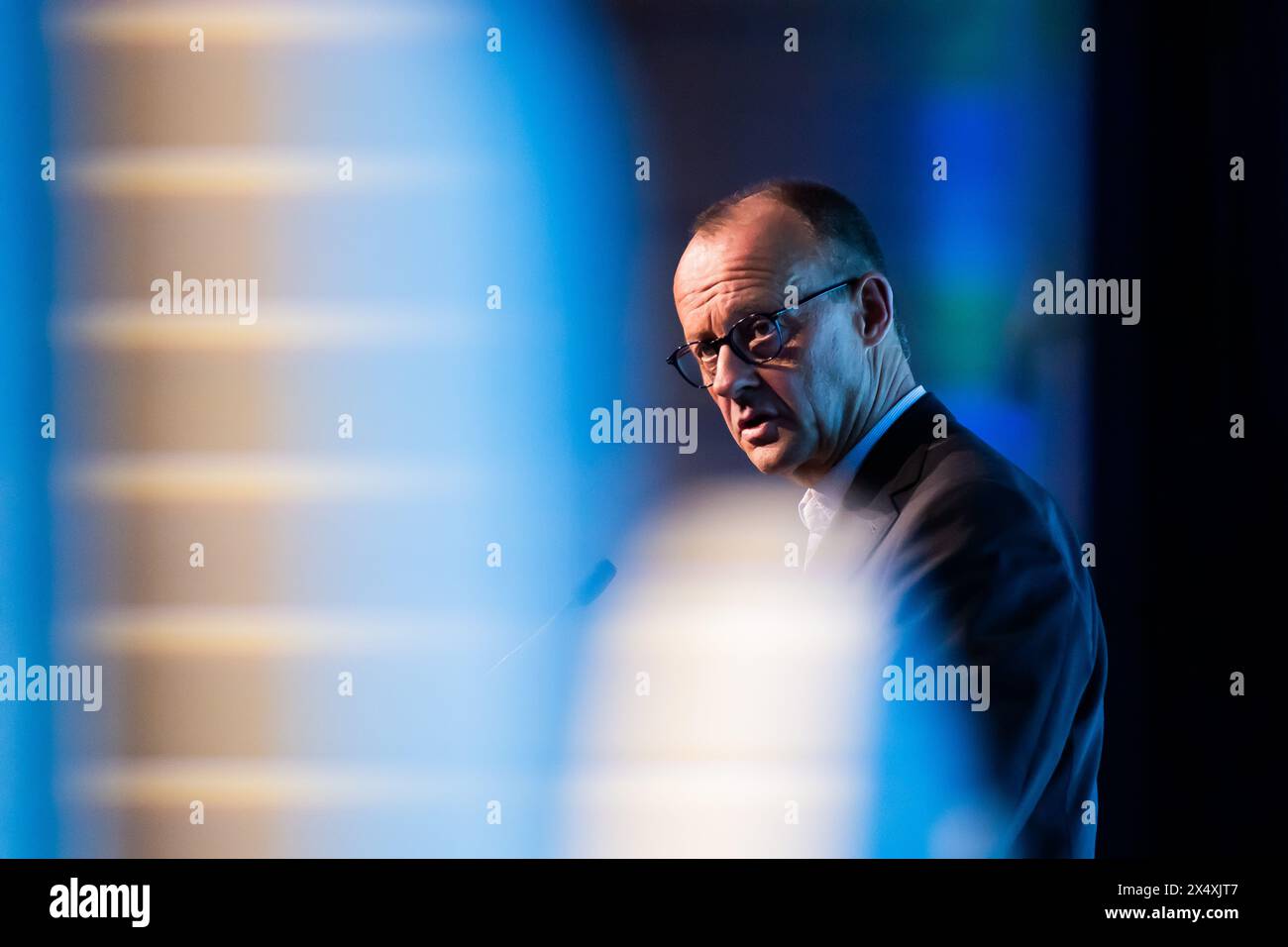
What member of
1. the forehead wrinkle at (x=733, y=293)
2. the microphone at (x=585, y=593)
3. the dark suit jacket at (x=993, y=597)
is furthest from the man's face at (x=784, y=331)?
the microphone at (x=585, y=593)

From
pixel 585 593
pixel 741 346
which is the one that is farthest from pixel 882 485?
pixel 585 593

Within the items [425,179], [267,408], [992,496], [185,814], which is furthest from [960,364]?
[185,814]

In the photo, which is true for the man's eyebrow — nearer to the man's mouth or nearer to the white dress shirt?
the man's mouth

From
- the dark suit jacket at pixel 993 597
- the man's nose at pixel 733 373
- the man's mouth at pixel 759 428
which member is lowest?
the dark suit jacket at pixel 993 597

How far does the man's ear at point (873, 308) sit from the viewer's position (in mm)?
1810

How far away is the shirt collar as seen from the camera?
1.79 m

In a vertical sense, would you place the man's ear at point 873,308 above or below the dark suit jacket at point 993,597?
above

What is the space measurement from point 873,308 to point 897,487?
31 cm

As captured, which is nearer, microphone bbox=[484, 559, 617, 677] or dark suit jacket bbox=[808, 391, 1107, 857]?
dark suit jacket bbox=[808, 391, 1107, 857]

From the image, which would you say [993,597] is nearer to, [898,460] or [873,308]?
[898,460]

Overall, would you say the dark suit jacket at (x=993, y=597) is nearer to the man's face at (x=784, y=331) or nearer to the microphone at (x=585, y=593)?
the man's face at (x=784, y=331)

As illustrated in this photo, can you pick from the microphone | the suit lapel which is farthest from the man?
the microphone

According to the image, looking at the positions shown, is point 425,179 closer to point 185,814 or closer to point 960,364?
point 960,364
